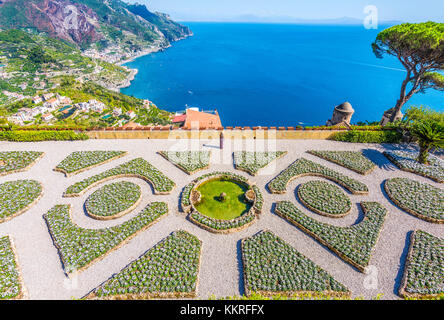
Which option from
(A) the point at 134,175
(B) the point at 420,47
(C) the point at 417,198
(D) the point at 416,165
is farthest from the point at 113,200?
(B) the point at 420,47

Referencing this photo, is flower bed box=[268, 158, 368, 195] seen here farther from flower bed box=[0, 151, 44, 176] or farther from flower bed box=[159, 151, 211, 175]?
flower bed box=[0, 151, 44, 176]

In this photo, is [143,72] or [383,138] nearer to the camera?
[383,138]

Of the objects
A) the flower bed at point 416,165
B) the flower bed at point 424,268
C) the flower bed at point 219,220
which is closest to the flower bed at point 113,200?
the flower bed at point 219,220

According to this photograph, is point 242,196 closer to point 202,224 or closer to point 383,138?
point 202,224

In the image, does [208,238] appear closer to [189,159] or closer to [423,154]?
[189,159]

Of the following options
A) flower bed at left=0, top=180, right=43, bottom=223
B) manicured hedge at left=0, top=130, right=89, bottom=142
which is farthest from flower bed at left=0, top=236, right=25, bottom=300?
manicured hedge at left=0, top=130, right=89, bottom=142

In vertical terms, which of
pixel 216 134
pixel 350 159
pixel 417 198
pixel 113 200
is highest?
pixel 216 134

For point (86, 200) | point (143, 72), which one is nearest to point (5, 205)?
point (86, 200)
